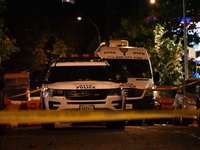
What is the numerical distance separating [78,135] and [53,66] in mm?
3102

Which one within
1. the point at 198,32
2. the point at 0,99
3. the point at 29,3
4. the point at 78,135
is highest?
the point at 29,3

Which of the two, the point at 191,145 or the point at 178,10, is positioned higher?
the point at 178,10

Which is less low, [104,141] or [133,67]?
[133,67]

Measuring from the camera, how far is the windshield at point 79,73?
11.9 m

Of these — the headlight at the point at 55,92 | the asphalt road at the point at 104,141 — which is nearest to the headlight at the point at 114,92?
the headlight at the point at 55,92

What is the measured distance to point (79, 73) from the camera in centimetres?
1208

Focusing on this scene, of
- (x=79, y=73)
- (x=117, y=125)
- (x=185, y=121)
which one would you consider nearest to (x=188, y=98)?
(x=185, y=121)

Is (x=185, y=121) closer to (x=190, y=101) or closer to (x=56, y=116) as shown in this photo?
(x=190, y=101)

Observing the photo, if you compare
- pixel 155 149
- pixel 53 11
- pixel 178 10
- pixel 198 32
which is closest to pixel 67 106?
pixel 155 149

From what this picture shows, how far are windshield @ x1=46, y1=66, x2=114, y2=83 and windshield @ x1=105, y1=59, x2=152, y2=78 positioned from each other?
324cm

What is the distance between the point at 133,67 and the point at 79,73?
3970 mm

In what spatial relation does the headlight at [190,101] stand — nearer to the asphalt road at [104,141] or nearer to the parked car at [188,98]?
the parked car at [188,98]

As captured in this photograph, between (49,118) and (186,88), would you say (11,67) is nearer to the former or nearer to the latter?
(186,88)

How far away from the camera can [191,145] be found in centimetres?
838
